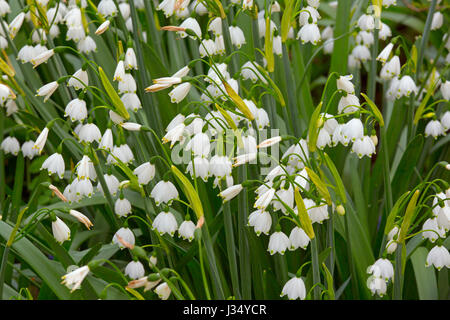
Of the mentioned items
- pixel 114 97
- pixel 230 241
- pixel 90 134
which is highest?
pixel 114 97

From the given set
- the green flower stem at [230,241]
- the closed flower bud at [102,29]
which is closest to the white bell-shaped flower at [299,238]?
the green flower stem at [230,241]

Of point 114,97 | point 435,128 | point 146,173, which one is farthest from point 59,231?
point 435,128

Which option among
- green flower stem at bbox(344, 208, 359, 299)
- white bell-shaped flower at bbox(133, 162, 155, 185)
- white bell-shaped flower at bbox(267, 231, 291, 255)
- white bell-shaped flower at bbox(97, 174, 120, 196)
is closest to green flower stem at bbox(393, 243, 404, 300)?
green flower stem at bbox(344, 208, 359, 299)

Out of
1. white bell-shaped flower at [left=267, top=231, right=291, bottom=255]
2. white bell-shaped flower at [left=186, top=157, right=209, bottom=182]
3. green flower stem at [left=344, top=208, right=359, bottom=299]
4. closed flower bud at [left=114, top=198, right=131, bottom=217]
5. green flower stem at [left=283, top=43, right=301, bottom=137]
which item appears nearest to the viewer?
white bell-shaped flower at [left=186, top=157, right=209, bottom=182]

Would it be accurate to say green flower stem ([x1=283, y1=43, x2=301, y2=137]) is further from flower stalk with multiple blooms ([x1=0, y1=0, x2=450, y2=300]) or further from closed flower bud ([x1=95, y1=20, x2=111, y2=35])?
closed flower bud ([x1=95, y1=20, x2=111, y2=35])

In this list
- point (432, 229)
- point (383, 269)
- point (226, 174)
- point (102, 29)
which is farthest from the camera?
point (102, 29)

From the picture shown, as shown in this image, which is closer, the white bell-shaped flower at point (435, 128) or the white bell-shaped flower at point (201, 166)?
the white bell-shaped flower at point (201, 166)

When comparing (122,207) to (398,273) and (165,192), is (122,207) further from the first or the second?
(398,273)

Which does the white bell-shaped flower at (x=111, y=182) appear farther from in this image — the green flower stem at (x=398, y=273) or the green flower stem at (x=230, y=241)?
the green flower stem at (x=398, y=273)

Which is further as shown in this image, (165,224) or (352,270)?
(352,270)

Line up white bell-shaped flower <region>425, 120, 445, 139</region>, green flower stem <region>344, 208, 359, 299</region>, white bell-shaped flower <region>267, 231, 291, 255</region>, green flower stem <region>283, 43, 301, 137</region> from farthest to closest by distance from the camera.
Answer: white bell-shaped flower <region>425, 120, 445, 139</region> < green flower stem <region>283, 43, 301, 137</region> < green flower stem <region>344, 208, 359, 299</region> < white bell-shaped flower <region>267, 231, 291, 255</region>
